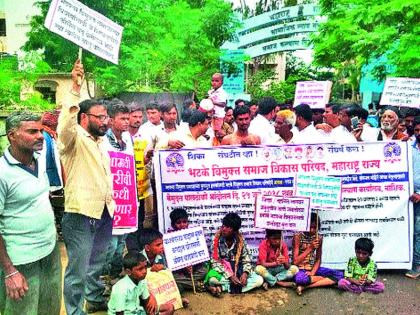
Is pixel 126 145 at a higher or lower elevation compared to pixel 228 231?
higher

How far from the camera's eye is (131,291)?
399 cm

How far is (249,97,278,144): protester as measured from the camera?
629cm

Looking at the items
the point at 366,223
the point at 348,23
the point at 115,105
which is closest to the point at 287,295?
the point at 366,223

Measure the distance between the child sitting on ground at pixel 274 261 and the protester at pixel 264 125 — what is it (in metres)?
1.31

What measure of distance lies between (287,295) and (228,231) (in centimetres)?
89

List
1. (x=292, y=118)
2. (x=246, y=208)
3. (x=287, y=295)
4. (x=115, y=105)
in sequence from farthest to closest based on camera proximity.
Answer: (x=292, y=118)
(x=246, y=208)
(x=287, y=295)
(x=115, y=105)

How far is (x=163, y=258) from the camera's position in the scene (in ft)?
16.3

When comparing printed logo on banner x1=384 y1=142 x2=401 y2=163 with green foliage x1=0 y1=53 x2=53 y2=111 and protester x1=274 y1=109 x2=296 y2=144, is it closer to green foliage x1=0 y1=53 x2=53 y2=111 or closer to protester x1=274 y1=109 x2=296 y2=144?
protester x1=274 y1=109 x2=296 y2=144

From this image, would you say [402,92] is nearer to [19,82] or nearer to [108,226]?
[108,226]

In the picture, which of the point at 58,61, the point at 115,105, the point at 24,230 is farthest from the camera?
the point at 58,61

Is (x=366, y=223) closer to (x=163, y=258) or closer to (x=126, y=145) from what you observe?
(x=163, y=258)

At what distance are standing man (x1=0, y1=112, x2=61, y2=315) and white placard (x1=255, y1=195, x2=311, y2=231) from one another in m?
2.49

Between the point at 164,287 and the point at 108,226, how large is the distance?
0.78 metres

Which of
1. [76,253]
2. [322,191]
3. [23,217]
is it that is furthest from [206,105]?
[23,217]
